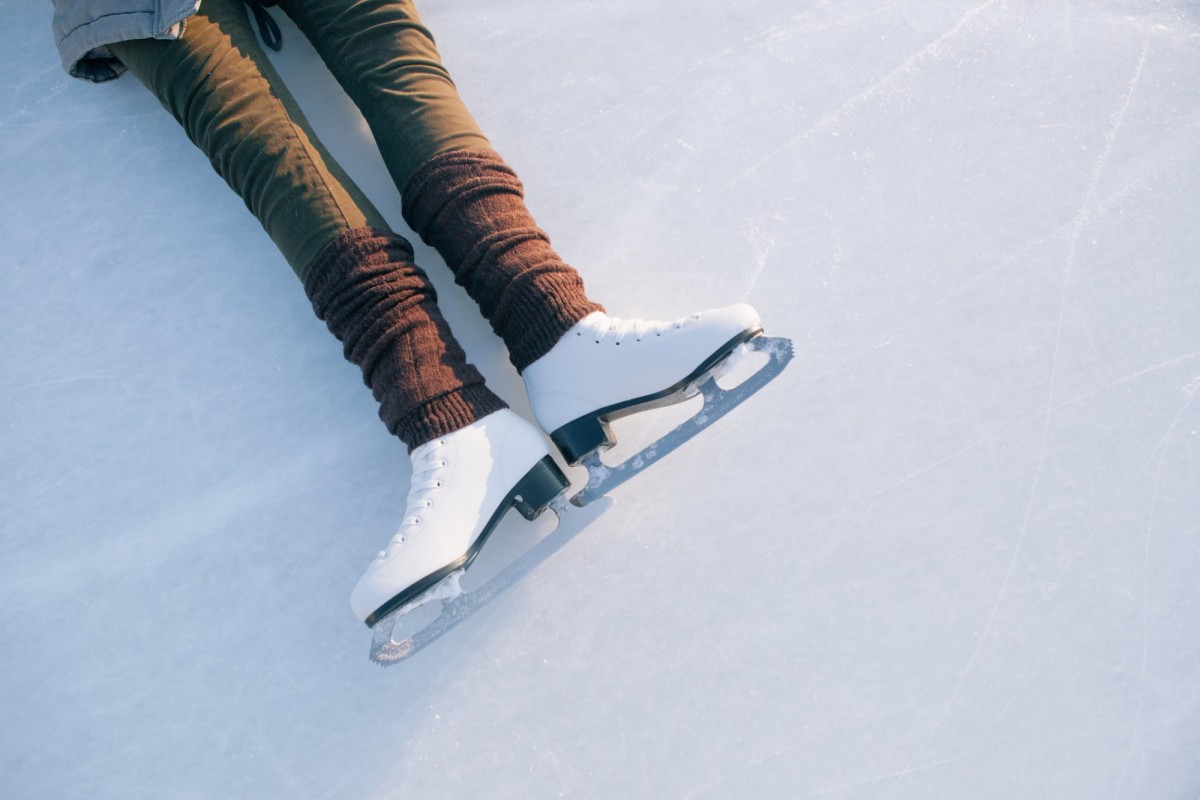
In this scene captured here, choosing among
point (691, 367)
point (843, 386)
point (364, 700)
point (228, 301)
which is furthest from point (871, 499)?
point (228, 301)

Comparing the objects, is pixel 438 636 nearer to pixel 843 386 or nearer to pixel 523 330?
pixel 523 330

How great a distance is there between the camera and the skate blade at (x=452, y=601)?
1.12 meters

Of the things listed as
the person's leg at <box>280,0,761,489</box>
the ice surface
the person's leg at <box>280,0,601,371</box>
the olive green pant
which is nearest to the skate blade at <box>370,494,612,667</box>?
the ice surface

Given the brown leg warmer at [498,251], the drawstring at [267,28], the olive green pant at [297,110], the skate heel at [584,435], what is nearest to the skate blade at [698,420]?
the skate heel at [584,435]

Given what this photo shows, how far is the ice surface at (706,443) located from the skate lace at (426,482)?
0.59 feet

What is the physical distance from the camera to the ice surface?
1.17 m

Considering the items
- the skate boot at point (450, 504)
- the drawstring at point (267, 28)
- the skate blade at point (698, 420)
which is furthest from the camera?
the drawstring at point (267, 28)

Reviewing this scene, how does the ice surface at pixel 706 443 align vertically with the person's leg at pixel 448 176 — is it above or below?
below

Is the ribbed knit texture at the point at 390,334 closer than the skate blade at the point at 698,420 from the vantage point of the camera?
Yes

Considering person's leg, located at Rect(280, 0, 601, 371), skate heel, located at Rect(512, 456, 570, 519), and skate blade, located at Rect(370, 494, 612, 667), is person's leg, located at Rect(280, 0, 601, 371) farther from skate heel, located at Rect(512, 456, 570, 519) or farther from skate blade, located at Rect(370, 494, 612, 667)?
skate blade, located at Rect(370, 494, 612, 667)

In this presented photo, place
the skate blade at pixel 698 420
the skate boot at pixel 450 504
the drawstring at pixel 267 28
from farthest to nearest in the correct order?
the drawstring at pixel 267 28 < the skate blade at pixel 698 420 < the skate boot at pixel 450 504

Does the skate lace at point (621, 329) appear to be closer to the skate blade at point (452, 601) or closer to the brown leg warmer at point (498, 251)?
the brown leg warmer at point (498, 251)

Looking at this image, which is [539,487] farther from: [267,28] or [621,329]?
[267,28]

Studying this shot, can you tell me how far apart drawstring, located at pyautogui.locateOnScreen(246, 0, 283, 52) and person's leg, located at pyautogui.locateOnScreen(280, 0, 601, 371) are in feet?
0.60
